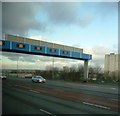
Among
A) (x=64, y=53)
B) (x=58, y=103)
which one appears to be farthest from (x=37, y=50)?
(x=58, y=103)

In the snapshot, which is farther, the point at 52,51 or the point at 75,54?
the point at 75,54

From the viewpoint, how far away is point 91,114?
1052 cm

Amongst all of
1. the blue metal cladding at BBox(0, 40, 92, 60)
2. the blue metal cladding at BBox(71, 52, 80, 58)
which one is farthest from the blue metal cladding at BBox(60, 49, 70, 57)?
the blue metal cladding at BBox(71, 52, 80, 58)

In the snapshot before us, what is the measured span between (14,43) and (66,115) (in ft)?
87.6

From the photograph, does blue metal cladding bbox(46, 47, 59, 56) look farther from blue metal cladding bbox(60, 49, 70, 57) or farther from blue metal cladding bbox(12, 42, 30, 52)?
blue metal cladding bbox(12, 42, 30, 52)

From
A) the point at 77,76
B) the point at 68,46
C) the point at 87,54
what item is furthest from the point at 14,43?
the point at 77,76

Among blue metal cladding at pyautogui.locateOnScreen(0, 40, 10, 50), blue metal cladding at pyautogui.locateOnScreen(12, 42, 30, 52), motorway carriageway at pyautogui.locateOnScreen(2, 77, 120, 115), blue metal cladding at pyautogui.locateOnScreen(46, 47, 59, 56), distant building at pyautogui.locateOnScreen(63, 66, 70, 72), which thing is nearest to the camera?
motorway carriageway at pyautogui.locateOnScreen(2, 77, 120, 115)

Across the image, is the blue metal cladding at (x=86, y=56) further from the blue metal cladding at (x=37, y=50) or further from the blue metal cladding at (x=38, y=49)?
the blue metal cladding at (x=38, y=49)

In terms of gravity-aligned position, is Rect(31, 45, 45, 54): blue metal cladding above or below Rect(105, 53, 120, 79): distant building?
above

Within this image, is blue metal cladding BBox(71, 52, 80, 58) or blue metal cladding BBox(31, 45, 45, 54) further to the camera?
blue metal cladding BBox(71, 52, 80, 58)

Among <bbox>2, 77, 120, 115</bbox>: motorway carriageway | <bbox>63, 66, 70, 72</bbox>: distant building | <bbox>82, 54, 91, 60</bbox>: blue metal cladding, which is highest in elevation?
<bbox>82, 54, 91, 60</bbox>: blue metal cladding

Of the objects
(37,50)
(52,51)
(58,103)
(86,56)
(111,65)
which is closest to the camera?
(58,103)

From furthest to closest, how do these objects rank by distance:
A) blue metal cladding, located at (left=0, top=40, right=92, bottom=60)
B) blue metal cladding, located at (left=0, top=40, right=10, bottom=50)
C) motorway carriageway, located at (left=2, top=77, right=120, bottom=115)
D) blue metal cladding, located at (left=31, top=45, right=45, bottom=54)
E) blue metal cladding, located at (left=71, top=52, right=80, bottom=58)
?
1. blue metal cladding, located at (left=71, top=52, right=80, bottom=58)
2. blue metal cladding, located at (left=31, top=45, right=45, bottom=54)
3. blue metal cladding, located at (left=0, top=40, right=92, bottom=60)
4. blue metal cladding, located at (left=0, top=40, right=10, bottom=50)
5. motorway carriageway, located at (left=2, top=77, right=120, bottom=115)

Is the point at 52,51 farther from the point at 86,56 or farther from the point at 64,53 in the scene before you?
the point at 86,56
